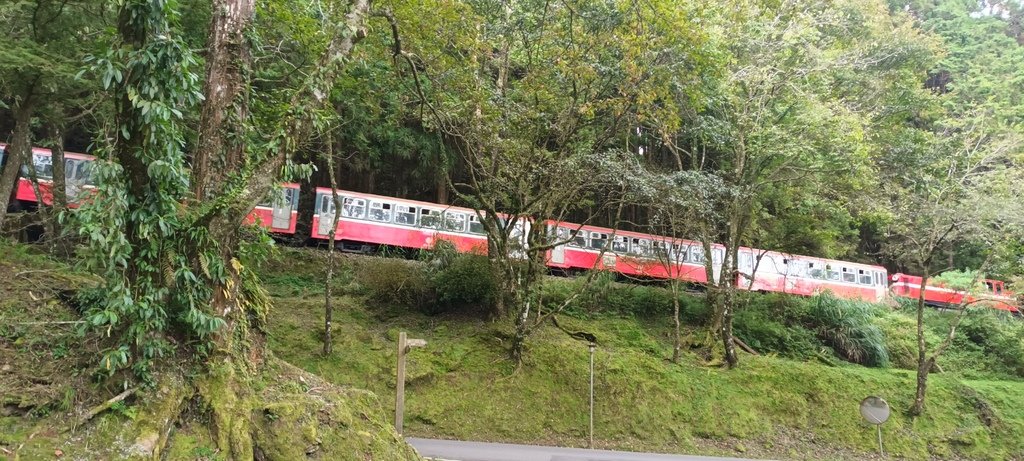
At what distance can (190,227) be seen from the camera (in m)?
4.59

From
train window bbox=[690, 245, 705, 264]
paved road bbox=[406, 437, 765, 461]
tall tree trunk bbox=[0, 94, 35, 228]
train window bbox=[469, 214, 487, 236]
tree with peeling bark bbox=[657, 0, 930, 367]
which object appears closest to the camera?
tall tree trunk bbox=[0, 94, 35, 228]

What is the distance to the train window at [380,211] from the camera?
1831 cm

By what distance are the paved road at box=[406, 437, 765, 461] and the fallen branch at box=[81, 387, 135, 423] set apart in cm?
563

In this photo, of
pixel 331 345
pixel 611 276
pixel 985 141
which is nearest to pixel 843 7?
pixel 985 141

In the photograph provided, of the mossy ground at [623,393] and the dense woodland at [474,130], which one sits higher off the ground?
the dense woodland at [474,130]

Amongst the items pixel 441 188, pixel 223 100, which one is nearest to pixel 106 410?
pixel 223 100

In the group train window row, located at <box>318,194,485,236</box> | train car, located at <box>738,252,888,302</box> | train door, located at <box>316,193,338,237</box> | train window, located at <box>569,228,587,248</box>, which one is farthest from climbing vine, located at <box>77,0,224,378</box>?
train car, located at <box>738,252,888,302</box>

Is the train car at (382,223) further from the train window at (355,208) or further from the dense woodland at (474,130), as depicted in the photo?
the dense woodland at (474,130)

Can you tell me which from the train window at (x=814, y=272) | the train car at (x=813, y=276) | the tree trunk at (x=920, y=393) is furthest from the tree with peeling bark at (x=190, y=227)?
the train window at (x=814, y=272)

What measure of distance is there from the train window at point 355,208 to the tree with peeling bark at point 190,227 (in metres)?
12.8

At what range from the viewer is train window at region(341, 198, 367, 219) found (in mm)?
17984

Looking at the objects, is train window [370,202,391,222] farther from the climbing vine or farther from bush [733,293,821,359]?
the climbing vine

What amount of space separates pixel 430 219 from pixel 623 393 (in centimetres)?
720

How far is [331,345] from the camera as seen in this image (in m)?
12.0
